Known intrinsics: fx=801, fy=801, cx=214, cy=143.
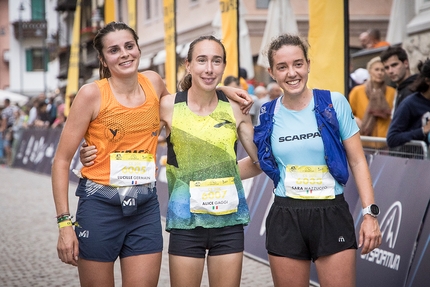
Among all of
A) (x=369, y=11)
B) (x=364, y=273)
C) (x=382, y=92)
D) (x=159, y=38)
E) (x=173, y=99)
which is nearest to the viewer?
(x=173, y=99)

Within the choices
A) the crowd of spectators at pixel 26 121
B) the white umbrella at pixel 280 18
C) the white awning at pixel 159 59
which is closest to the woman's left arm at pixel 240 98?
the white umbrella at pixel 280 18

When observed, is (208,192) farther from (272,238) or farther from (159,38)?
(159,38)

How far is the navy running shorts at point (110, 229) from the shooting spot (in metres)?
4.41

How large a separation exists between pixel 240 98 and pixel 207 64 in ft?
1.07

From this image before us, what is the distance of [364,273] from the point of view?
6.43 meters

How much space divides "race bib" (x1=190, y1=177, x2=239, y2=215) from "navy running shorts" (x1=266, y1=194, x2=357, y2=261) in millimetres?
296

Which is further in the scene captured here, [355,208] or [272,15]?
[272,15]

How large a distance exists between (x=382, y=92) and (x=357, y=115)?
2.20ft

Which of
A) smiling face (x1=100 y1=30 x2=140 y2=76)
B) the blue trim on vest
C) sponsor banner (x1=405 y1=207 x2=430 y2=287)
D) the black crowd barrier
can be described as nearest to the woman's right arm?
smiling face (x1=100 y1=30 x2=140 y2=76)

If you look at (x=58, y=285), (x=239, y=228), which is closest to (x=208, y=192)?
(x=239, y=228)

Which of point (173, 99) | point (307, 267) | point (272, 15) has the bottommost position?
point (307, 267)

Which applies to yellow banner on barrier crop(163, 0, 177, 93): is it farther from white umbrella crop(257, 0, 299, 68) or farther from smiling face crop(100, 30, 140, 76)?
smiling face crop(100, 30, 140, 76)

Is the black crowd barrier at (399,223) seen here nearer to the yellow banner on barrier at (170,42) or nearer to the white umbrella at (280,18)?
the yellow banner on barrier at (170,42)

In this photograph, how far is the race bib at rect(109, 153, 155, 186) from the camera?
4433 mm
